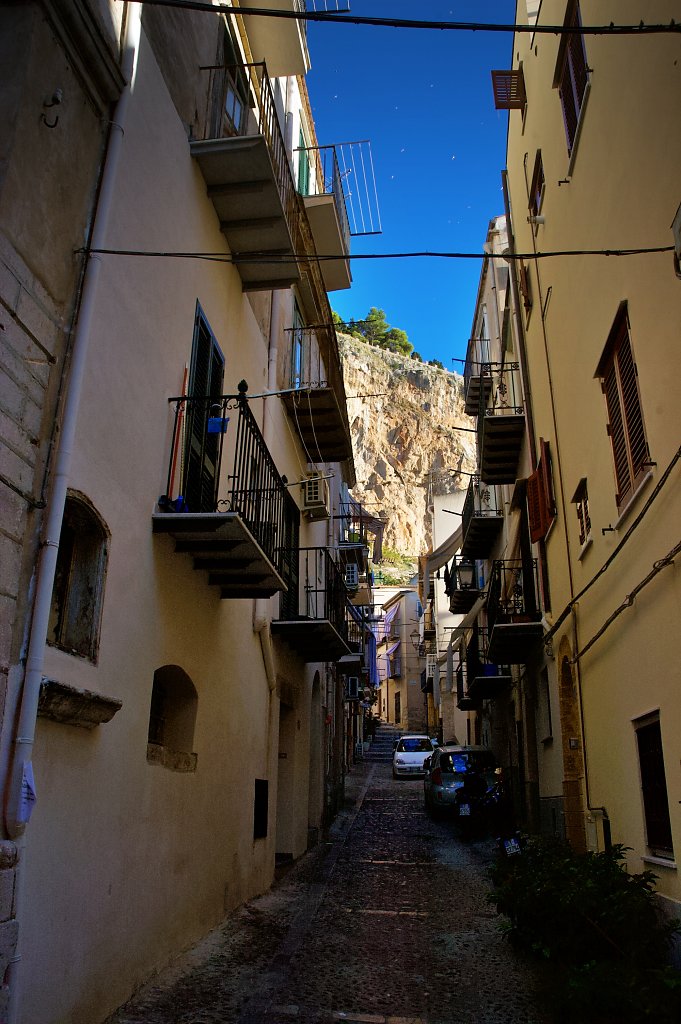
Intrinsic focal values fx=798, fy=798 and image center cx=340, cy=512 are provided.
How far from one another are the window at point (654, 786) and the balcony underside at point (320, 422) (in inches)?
279

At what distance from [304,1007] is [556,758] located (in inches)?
274

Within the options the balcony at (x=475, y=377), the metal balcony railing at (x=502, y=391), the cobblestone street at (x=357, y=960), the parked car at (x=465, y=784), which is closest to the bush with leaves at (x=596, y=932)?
the cobblestone street at (x=357, y=960)

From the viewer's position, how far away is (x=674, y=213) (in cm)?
606

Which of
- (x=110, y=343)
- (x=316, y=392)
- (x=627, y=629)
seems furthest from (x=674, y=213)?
(x=316, y=392)

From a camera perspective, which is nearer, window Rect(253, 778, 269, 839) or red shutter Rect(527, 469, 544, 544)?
window Rect(253, 778, 269, 839)

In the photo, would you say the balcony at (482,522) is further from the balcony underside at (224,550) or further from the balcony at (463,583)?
the balcony underside at (224,550)

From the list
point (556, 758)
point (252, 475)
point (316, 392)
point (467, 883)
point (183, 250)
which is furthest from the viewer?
point (316, 392)

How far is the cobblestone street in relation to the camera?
5969 mm

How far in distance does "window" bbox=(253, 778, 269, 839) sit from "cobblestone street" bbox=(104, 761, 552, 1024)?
31.6 inches

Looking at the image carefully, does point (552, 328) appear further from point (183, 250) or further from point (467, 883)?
point (467, 883)

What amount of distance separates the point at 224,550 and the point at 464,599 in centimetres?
1844

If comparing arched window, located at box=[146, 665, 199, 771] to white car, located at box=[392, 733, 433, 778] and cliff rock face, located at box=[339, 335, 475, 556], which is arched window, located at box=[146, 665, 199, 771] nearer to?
white car, located at box=[392, 733, 433, 778]

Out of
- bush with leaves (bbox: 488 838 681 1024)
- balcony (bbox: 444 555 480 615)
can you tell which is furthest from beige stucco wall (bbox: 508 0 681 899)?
balcony (bbox: 444 555 480 615)

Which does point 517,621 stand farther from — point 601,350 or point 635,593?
point 635,593
